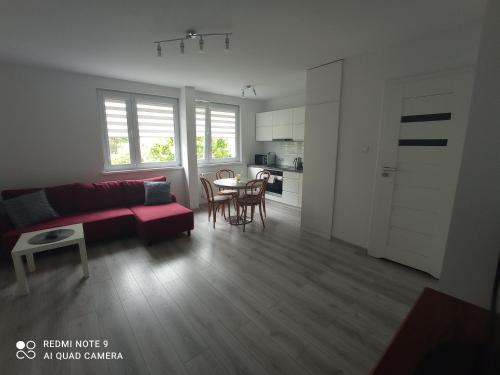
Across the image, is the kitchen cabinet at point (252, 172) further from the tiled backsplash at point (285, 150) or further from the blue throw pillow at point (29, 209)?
the blue throw pillow at point (29, 209)

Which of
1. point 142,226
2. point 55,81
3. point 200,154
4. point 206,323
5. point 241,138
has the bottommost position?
point 206,323

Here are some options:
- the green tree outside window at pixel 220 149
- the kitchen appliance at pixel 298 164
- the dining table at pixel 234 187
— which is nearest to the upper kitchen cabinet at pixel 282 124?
the kitchen appliance at pixel 298 164

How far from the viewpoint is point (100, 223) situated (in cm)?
321

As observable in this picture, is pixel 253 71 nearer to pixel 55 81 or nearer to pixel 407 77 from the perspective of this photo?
pixel 407 77

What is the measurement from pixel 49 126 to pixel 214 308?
370 centimetres

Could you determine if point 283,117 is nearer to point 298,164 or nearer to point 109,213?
point 298,164

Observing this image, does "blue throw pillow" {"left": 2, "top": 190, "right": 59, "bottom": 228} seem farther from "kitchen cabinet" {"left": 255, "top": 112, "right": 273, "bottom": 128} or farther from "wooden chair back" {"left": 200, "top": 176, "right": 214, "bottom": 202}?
"kitchen cabinet" {"left": 255, "top": 112, "right": 273, "bottom": 128}

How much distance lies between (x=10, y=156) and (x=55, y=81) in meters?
1.28

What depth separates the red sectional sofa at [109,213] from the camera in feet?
10.3

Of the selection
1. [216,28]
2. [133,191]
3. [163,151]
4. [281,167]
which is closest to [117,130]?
[163,151]

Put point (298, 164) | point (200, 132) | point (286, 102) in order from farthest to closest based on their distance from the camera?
point (286, 102) → point (200, 132) → point (298, 164)

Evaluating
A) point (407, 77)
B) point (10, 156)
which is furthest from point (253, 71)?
point (10, 156)

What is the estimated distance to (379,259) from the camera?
2.89 metres

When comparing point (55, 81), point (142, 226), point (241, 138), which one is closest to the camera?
point (142, 226)
